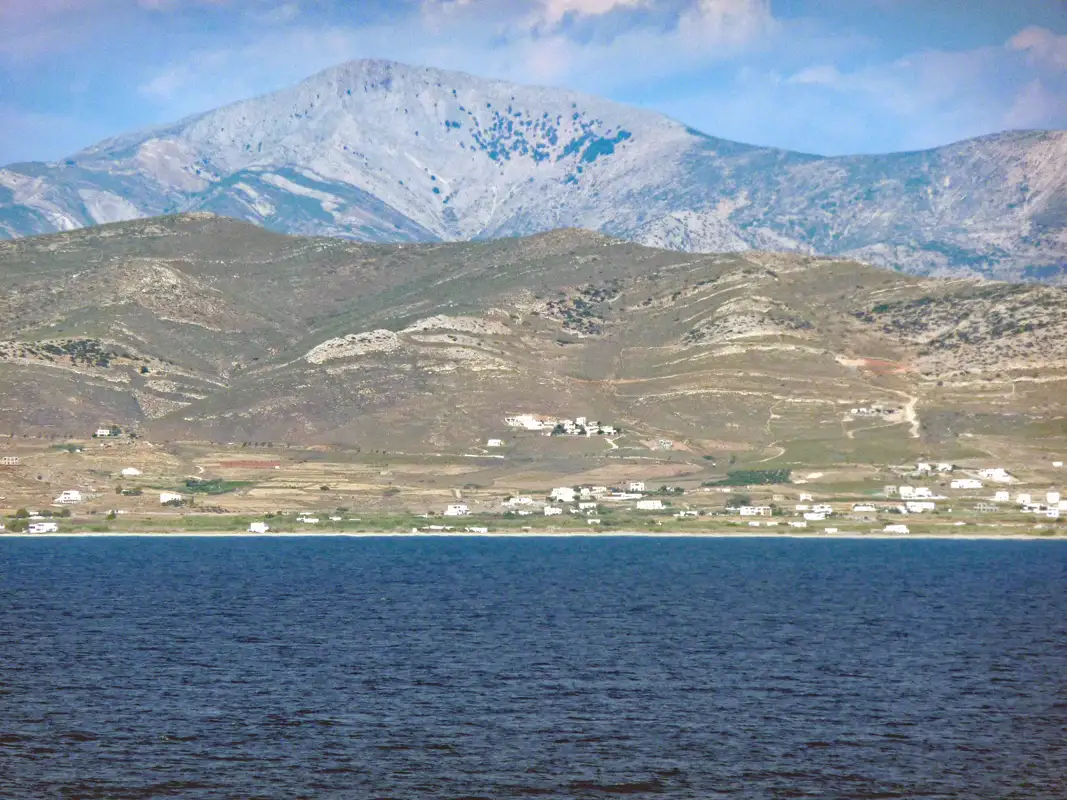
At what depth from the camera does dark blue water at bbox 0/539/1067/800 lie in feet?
233

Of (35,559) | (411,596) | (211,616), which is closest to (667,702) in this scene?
(211,616)

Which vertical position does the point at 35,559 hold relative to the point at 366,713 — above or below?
above

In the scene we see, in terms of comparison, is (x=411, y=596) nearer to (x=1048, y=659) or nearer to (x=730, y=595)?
(x=730, y=595)

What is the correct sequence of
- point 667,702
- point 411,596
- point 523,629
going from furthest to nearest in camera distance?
1. point 411,596
2. point 523,629
3. point 667,702

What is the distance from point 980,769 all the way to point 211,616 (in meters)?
71.9

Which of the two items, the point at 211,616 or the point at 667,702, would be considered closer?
the point at 667,702

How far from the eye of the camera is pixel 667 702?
88.8 metres

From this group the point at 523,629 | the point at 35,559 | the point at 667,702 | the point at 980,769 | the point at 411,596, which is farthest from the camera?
the point at 35,559

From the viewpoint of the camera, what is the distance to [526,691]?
91750 mm

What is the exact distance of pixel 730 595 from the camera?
15062 centimetres

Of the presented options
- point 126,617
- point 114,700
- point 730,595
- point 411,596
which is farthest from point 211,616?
point 730,595

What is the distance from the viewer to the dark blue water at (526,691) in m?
70.9

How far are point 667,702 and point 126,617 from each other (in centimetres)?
5418

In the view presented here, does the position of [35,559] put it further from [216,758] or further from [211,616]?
[216,758]
